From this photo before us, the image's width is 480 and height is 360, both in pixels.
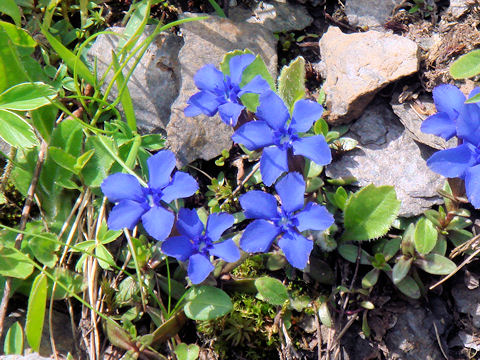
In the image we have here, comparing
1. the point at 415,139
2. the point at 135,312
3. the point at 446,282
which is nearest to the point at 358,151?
the point at 415,139

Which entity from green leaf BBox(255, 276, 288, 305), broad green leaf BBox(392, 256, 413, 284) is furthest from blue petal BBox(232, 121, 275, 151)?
broad green leaf BBox(392, 256, 413, 284)

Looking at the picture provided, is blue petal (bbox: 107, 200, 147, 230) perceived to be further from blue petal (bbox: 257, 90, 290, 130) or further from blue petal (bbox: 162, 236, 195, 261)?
blue petal (bbox: 257, 90, 290, 130)

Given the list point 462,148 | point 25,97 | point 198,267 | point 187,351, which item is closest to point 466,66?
point 462,148

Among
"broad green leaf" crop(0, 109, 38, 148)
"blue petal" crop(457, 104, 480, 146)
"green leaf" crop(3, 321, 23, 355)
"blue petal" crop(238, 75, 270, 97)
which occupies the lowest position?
"green leaf" crop(3, 321, 23, 355)

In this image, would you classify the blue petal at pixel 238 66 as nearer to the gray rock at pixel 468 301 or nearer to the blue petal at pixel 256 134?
the blue petal at pixel 256 134

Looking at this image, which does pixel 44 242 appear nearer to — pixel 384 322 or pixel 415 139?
pixel 384 322
